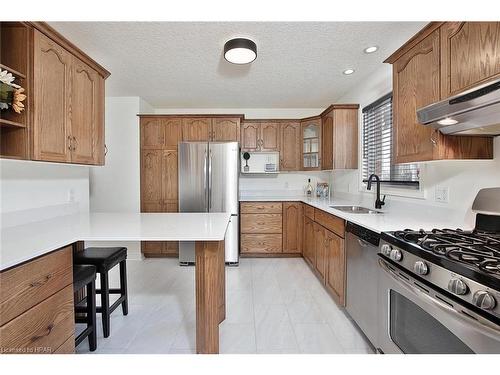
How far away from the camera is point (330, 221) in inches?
96.8

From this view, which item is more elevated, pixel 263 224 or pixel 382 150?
pixel 382 150

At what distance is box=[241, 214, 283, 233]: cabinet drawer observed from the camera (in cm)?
372

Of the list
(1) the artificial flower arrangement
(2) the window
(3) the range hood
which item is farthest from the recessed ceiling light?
(1) the artificial flower arrangement

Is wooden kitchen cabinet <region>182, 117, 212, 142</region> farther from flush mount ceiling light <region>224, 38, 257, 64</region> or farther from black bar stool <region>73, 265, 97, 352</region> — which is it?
black bar stool <region>73, 265, 97, 352</region>

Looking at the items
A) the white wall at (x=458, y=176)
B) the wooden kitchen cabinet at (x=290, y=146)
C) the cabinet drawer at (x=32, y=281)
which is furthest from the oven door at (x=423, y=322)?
the wooden kitchen cabinet at (x=290, y=146)

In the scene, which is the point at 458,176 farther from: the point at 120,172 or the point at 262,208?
the point at 120,172

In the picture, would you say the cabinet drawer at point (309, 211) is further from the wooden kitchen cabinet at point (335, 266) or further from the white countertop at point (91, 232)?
the white countertop at point (91, 232)

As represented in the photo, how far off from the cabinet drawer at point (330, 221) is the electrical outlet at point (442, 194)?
0.71 meters

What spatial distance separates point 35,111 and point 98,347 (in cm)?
166

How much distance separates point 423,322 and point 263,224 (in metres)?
2.67

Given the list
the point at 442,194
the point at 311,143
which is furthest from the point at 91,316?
the point at 311,143
